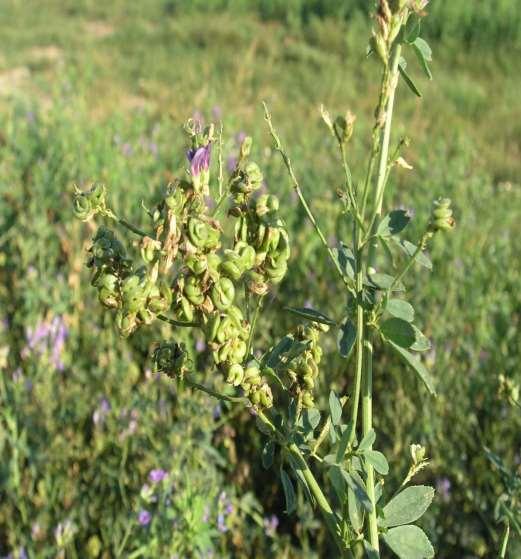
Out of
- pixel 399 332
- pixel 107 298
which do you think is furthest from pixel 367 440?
pixel 107 298

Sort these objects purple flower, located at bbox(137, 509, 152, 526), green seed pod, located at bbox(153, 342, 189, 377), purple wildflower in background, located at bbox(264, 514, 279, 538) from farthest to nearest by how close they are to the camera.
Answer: purple wildflower in background, located at bbox(264, 514, 279, 538), purple flower, located at bbox(137, 509, 152, 526), green seed pod, located at bbox(153, 342, 189, 377)

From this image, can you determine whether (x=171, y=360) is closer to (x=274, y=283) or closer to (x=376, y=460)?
(x=274, y=283)

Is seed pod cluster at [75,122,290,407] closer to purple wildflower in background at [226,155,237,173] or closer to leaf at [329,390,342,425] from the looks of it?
leaf at [329,390,342,425]

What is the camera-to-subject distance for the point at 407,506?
93cm

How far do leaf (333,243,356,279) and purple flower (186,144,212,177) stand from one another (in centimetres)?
23

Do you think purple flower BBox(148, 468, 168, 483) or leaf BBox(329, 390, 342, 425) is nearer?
leaf BBox(329, 390, 342, 425)

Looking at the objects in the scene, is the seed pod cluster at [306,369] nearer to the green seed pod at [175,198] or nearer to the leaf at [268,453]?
the leaf at [268,453]

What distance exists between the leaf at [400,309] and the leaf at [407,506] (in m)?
0.21

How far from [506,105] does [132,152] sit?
16.5 ft

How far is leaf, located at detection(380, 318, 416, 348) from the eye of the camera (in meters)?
0.84

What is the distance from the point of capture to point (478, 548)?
A: 1.83 meters

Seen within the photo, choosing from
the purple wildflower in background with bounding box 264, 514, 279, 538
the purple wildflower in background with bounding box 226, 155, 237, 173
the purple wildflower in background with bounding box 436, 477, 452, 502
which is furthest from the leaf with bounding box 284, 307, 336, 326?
the purple wildflower in background with bounding box 226, 155, 237, 173

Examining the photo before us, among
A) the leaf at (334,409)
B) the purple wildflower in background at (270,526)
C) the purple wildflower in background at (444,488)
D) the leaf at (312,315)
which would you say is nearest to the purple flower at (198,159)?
the leaf at (312,315)

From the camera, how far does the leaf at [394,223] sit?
90 cm
